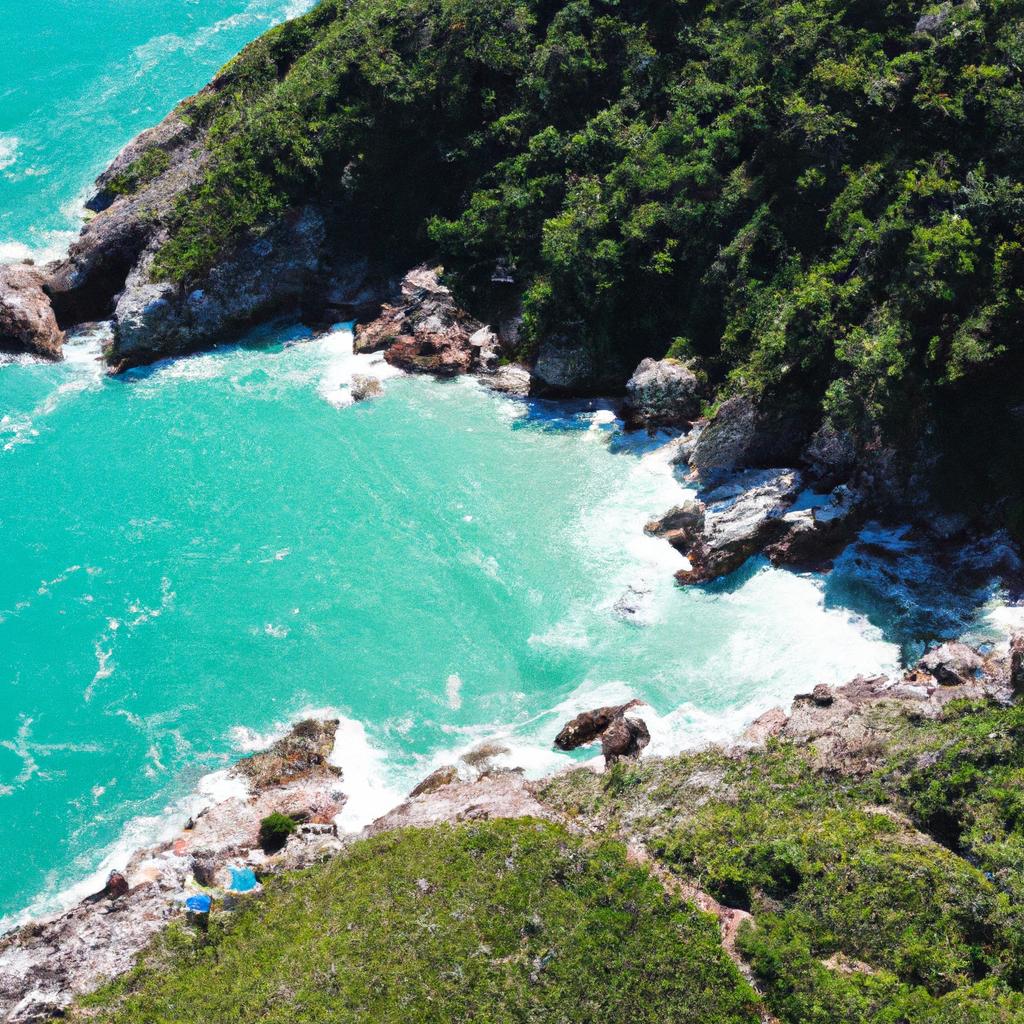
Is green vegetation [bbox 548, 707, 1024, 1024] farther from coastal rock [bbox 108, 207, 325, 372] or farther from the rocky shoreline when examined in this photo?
coastal rock [bbox 108, 207, 325, 372]

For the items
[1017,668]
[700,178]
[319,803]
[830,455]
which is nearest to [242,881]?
[319,803]

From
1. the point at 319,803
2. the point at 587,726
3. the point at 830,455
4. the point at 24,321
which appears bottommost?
the point at 587,726

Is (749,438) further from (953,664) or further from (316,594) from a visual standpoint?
(316,594)

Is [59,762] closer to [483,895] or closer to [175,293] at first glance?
[483,895]

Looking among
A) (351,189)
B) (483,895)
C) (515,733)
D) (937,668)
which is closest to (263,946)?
(483,895)

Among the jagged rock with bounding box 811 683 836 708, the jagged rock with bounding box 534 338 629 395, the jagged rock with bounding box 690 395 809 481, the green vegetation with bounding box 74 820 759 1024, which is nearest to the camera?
the green vegetation with bounding box 74 820 759 1024

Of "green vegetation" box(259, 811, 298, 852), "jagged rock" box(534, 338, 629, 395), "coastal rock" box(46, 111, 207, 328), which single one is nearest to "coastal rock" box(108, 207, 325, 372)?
"coastal rock" box(46, 111, 207, 328)
